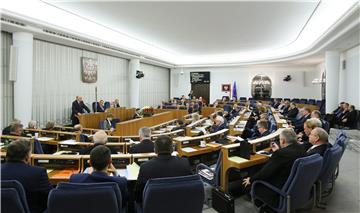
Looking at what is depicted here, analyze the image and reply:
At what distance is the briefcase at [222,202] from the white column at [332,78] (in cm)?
918

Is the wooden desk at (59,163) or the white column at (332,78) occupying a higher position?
the white column at (332,78)

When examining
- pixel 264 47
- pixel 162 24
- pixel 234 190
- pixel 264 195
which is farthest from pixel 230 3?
pixel 264 47

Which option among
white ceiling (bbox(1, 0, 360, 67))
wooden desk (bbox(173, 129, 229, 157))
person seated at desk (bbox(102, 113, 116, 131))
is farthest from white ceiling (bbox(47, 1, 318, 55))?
wooden desk (bbox(173, 129, 229, 157))

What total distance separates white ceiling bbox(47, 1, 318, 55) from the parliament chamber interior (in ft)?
0.20

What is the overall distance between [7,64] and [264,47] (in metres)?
12.1

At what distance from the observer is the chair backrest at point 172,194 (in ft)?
7.16

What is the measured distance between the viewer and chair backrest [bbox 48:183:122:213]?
2004 mm

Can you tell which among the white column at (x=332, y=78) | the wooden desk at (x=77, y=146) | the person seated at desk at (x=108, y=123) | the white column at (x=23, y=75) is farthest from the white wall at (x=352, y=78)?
the white column at (x=23, y=75)

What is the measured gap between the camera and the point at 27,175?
2.42 m

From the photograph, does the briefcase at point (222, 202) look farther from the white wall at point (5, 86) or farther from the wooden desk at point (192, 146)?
the white wall at point (5, 86)

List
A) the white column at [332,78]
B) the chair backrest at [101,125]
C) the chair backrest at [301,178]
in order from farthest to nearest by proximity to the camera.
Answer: the white column at [332,78], the chair backrest at [101,125], the chair backrest at [301,178]

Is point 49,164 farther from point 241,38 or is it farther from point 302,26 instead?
point 241,38

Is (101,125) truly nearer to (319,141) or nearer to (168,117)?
(168,117)

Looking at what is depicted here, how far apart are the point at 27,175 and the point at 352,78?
11410 mm
